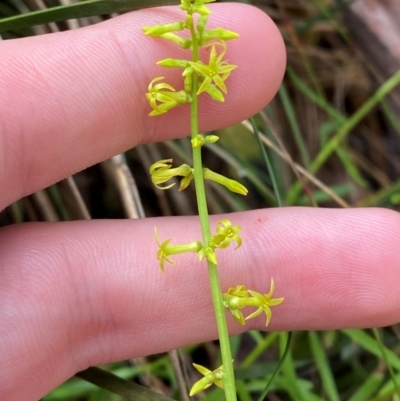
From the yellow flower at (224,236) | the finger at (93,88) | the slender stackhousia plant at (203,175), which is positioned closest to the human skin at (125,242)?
the finger at (93,88)

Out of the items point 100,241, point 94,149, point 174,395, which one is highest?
point 94,149

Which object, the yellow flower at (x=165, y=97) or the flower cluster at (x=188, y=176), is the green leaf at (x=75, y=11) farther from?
the flower cluster at (x=188, y=176)

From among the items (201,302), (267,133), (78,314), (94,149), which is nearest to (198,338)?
(201,302)

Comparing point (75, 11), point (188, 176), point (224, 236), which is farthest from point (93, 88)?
point (224, 236)

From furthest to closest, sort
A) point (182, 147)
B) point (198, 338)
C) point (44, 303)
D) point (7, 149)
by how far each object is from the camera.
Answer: point (182, 147)
point (198, 338)
point (44, 303)
point (7, 149)

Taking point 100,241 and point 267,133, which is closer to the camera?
point 100,241

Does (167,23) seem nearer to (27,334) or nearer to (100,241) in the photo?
(100,241)
